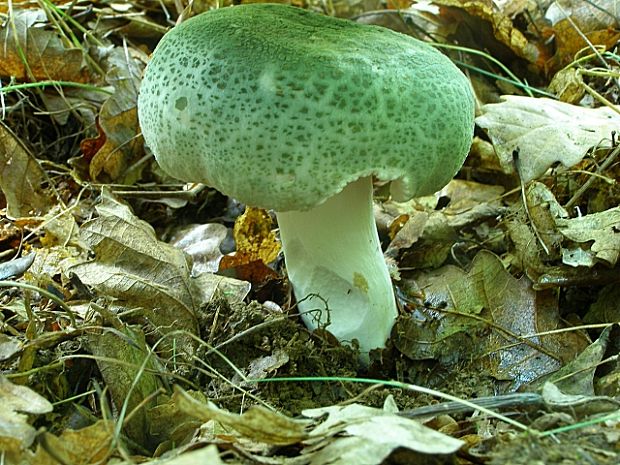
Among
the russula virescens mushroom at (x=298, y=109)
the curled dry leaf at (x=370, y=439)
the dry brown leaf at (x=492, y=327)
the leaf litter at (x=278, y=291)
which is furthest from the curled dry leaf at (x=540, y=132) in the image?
the curled dry leaf at (x=370, y=439)

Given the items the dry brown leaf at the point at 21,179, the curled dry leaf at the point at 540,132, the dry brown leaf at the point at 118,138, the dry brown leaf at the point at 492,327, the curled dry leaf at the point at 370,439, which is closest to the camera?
the curled dry leaf at the point at 370,439

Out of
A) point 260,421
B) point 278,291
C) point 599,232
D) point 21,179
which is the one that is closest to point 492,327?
point 599,232

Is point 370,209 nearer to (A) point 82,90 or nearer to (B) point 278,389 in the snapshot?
(B) point 278,389

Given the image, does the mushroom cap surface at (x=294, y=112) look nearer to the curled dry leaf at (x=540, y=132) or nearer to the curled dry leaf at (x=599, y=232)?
the curled dry leaf at (x=599, y=232)

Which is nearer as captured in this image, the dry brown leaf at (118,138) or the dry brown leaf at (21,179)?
the dry brown leaf at (21,179)

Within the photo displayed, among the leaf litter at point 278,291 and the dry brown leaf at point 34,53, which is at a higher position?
the dry brown leaf at point 34,53

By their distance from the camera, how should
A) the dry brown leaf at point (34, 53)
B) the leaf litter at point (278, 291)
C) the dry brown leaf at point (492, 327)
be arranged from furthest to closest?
the dry brown leaf at point (34, 53) → the dry brown leaf at point (492, 327) → the leaf litter at point (278, 291)

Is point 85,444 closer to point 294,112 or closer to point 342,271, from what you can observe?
point 294,112
